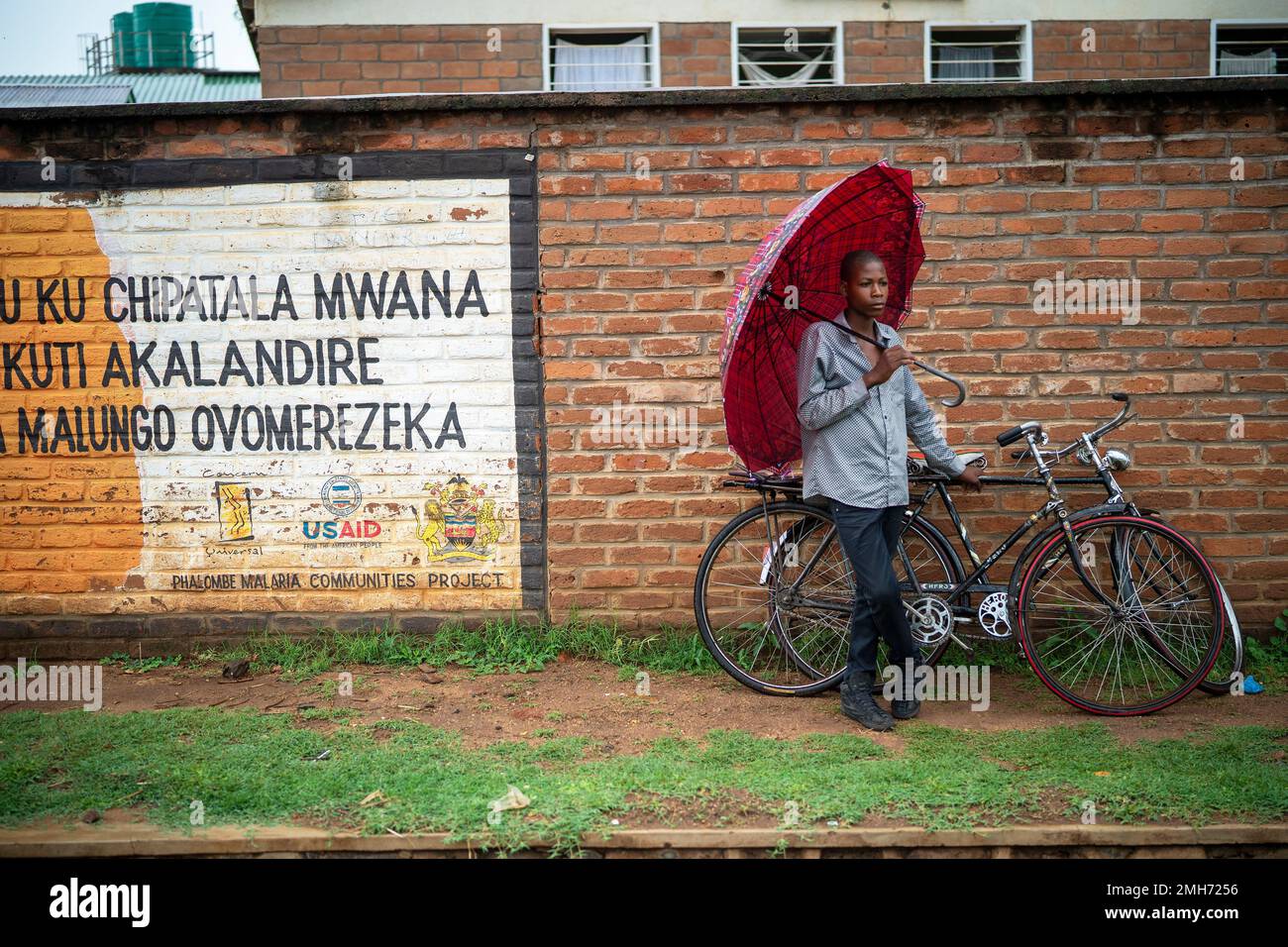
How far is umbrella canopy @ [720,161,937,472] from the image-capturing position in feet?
13.4

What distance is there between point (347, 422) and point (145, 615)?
1.52m

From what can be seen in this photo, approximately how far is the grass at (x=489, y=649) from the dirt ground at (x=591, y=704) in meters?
0.07

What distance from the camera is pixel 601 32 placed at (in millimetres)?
9062

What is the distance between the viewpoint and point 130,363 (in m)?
5.36

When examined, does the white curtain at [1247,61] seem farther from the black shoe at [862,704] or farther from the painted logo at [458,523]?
the painted logo at [458,523]

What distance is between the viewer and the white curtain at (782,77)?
29.8ft

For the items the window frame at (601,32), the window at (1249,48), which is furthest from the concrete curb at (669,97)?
the window at (1249,48)

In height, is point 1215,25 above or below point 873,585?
above

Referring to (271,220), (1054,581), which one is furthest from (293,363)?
(1054,581)

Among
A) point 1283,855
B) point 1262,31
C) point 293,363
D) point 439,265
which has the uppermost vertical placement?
point 1262,31

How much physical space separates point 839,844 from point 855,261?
2311 mm

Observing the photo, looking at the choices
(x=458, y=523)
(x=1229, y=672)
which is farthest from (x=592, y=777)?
(x=1229, y=672)

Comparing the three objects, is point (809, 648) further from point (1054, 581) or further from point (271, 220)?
point (271, 220)

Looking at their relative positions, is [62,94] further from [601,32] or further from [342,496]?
[342,496]
